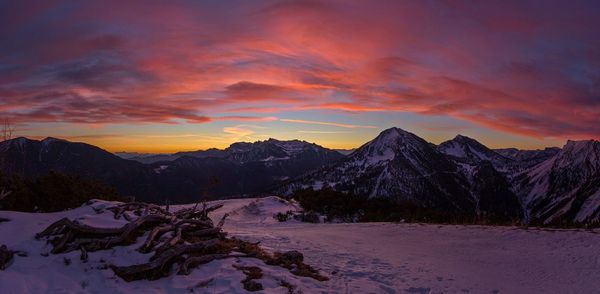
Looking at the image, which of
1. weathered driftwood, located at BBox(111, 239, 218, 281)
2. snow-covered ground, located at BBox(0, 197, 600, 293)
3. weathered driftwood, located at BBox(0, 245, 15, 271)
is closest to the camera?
snow-covered ground, located at BBox(0, 197, 600, 293)

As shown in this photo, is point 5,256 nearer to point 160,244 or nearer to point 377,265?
point 160,244

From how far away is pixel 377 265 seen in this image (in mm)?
13477

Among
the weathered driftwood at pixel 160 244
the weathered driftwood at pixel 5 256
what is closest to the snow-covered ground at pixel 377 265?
the weathered driftwood at pixel 5 256

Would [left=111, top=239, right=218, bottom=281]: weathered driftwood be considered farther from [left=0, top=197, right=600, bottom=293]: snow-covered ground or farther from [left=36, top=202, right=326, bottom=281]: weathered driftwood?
[left=0, top=197, right=600, bottom=293]: snow-covered ground

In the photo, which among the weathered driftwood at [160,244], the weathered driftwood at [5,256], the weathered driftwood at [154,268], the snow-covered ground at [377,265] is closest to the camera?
the snow-covered ground at [377,265]

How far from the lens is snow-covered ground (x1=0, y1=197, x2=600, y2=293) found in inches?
387

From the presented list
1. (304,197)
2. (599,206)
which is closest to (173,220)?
(304,197)

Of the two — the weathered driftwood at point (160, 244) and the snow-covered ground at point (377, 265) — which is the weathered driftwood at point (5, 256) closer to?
the snow-covered ground at point (377, 265)

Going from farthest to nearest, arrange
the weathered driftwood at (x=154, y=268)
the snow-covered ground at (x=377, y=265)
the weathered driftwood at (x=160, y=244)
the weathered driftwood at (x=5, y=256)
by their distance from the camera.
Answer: the weathered driftwood at (x=160, y=244) < the weathered driftwood at (x=154, y=268) < the weathered driftwood at (x=5, y=256) < the snow-covered ground at (x=377, y=265)

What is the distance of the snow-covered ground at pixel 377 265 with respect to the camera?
982cm

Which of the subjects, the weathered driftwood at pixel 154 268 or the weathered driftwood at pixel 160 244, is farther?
the weathered driftwood at pixel 160 244

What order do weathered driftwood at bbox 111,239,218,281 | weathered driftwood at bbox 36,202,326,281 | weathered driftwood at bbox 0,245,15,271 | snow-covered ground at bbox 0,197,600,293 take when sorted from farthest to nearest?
weathered driftwood at bbox 36,202,326,281 → weathered driftwood at bbox 111,239,218,281 → weathered driftwood at bbox 0,245,15,271 → snow-covered ground at bbox 0,197,600,293

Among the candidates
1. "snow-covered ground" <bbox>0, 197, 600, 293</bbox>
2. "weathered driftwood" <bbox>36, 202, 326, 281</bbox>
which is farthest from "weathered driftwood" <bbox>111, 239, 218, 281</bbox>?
"snow-covered ground" <bbox>0, 197, 600, 293</bbox>

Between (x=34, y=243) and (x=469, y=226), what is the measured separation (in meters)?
18.4
